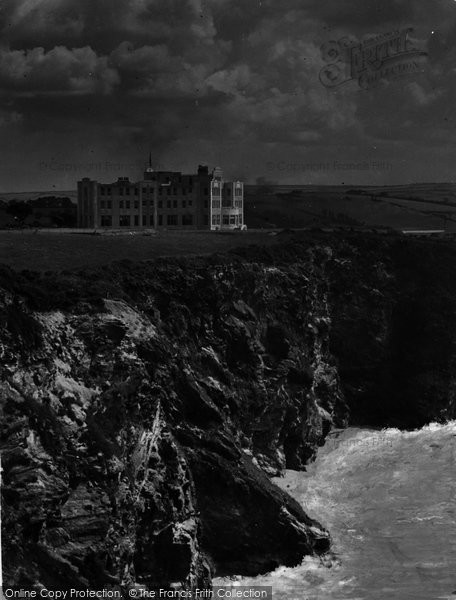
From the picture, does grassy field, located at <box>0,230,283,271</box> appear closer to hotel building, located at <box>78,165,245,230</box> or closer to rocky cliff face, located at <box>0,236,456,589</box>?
rocky cliff face, located at <box>0,236,456,589</box>

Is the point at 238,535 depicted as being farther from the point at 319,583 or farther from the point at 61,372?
the point at 61,372

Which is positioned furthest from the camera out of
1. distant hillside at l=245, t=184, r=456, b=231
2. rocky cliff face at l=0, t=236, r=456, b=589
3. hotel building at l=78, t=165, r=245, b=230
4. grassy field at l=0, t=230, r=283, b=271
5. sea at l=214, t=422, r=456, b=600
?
distant hillside at l=245, t=184, r=456, b=231

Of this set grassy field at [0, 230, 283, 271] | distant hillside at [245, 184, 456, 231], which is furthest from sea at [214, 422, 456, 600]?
distant hillside at [245, 184, 456, 231]

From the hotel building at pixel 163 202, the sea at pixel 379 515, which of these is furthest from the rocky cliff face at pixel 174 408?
the hotel building at pixel 163 202

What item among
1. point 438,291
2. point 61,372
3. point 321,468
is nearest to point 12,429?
point 61,372

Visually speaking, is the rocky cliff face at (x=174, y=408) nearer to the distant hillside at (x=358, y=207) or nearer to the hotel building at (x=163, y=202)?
the hotel building at (x=163, y=202)

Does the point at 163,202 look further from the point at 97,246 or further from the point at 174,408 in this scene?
the point at 174,408
